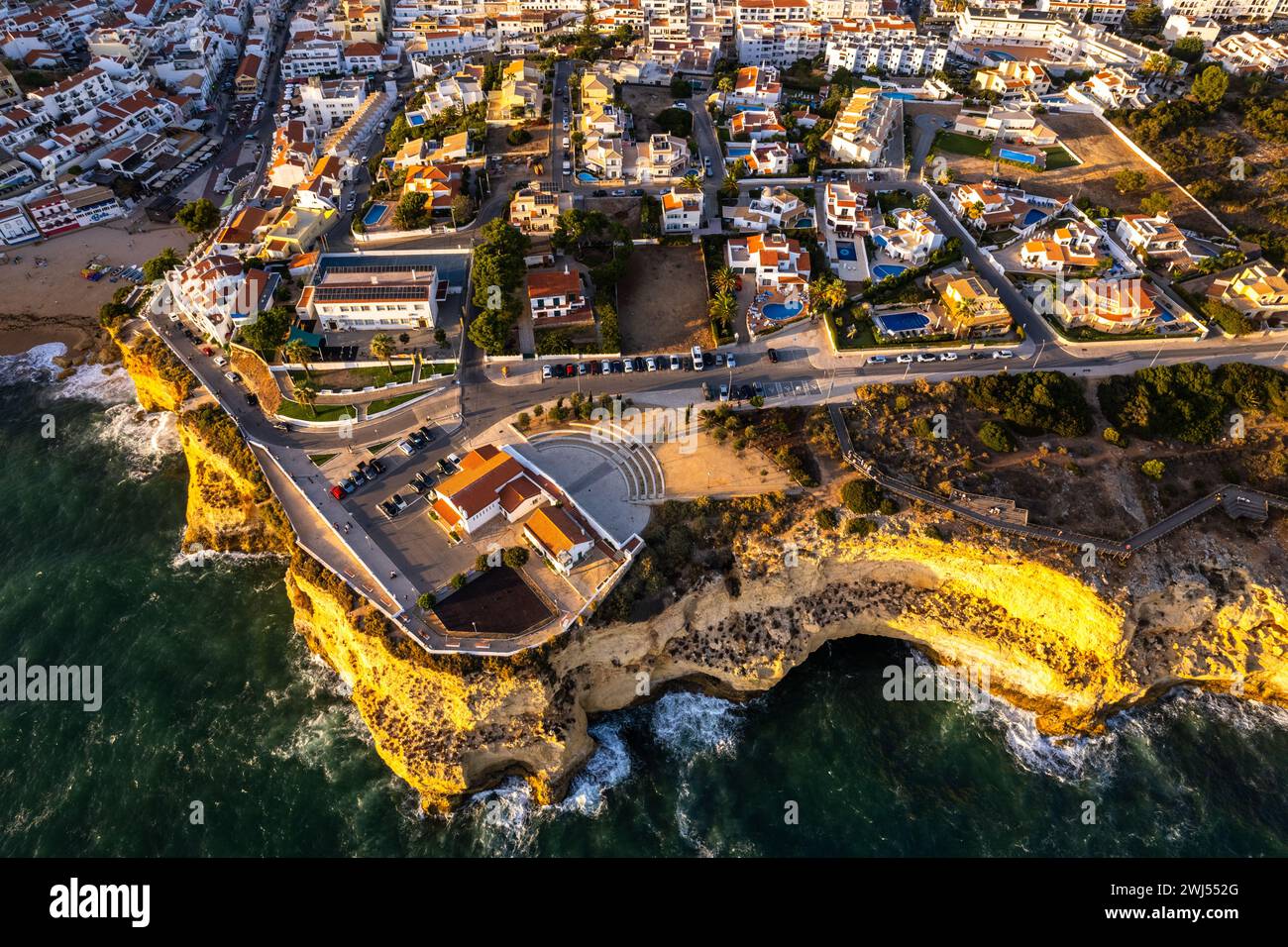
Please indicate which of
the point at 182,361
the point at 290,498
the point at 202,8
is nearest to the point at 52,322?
the point at 182,361

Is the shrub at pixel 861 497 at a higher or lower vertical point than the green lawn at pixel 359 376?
lower

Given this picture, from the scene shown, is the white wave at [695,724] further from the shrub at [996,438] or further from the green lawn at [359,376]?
the green lawn at [359,376]

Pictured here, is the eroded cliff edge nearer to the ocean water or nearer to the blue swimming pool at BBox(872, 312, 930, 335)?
the ocean water

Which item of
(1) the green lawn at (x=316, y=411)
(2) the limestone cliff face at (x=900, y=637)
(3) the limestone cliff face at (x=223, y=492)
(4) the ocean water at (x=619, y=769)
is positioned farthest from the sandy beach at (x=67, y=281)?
(2) the limestone cliff face at (x=900, y=637)

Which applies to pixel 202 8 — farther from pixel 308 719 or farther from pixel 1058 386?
pixel 1058 386

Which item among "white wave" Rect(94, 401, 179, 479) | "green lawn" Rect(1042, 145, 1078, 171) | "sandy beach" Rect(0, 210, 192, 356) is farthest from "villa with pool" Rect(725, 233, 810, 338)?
"sandy beach" Rect(0, 210, 192, 356)

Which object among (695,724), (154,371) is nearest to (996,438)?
(695,724)
